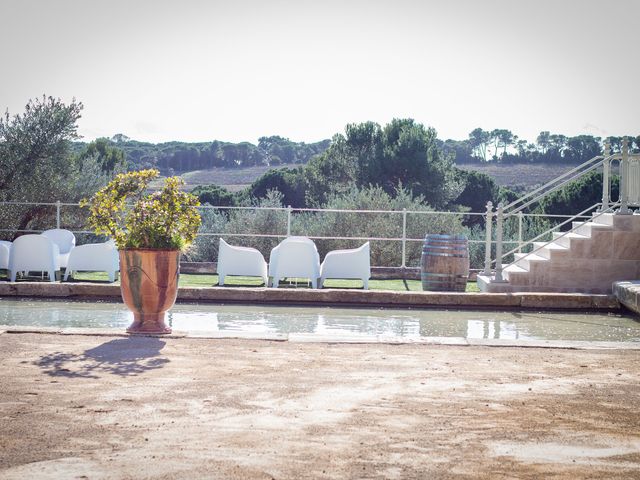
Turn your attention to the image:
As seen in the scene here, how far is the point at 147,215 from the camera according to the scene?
6219 mm

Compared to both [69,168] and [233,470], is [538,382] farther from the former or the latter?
[69,168]

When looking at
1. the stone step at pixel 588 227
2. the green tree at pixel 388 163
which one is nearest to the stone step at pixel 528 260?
the stone step at pixel 588 227

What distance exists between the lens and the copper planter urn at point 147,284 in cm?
615

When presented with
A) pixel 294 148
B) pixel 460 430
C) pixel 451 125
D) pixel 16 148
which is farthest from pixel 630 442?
pixel 294 148

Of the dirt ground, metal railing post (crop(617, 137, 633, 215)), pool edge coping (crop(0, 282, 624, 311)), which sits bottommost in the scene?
the dirt ground

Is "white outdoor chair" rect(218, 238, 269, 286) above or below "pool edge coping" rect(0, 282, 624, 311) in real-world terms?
above

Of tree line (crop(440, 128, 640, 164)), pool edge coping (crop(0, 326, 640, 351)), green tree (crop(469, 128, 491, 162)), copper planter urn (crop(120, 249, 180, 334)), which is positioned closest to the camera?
pool edge coping (crop(0, 326, 640, 351))

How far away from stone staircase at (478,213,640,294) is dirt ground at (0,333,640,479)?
4.22 metres

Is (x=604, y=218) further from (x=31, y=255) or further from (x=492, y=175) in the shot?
(x=492, y=175)

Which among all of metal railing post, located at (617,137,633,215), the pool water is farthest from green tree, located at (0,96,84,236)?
metal railing post, located at (617,137,633,215)

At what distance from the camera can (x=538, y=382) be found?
4.66 meters

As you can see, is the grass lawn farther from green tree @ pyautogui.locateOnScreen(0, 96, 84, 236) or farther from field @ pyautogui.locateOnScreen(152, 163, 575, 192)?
field @ pyautogui.locateOnScreen(152, 163, 575, 192)

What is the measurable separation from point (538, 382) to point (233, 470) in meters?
2.30

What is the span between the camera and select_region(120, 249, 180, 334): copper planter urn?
6148 millimetres
